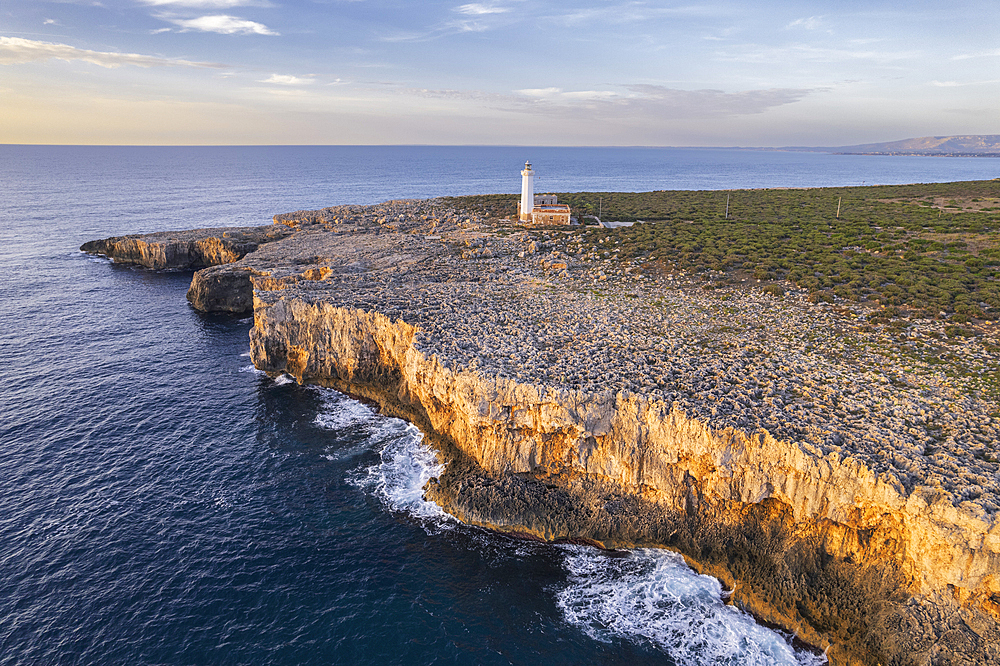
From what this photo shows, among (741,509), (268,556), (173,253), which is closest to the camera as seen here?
(741,509)

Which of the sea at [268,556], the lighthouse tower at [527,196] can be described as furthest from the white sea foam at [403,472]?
the lighthouse tower at [527,196]

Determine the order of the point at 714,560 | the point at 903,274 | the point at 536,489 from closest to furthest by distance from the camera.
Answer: the point at 714,560
the point at 536,489
the point at 903,274

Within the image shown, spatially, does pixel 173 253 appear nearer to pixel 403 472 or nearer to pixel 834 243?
pixel 403 472

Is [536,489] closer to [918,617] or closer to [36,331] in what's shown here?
[918,617]

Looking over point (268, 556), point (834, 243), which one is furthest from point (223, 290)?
point (834, 243)

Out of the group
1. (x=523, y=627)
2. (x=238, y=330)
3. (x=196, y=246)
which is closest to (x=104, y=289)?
(x=196, y=246)

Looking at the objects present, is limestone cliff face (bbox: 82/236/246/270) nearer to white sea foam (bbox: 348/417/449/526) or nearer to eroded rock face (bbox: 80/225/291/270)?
eroded rock face (bbox: 80/225/291/270)

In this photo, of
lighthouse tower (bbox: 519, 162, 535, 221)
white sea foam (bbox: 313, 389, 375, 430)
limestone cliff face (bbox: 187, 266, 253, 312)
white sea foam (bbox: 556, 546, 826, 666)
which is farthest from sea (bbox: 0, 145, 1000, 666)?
lighthouse tower (bbox: 519, 162, 535, 221)
